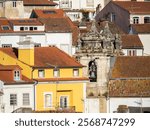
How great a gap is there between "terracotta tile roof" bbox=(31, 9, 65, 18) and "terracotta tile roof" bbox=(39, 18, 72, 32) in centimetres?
145

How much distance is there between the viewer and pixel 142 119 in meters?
18.8

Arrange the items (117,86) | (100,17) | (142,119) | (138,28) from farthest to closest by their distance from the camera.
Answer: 1. (100,17)
2. (138,28)
3. (117,86)
4. (142,119)

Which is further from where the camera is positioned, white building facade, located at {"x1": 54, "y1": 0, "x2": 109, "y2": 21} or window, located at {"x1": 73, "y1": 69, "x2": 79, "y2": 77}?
white building facade, located at {"x1": 54, "y1": 0, "x2": 109, "y2": 21}

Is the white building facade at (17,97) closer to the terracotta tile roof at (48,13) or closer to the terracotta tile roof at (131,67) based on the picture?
the terracotta tile roof at (131,67)

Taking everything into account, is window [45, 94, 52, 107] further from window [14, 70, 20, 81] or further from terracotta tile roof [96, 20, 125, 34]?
terracotta tile roof [96, 20, 125, 34]

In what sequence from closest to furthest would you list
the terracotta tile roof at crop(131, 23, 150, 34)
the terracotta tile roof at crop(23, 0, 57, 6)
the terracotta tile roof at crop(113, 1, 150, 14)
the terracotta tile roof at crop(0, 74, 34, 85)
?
1. the terracotta tile roof at crop(0, 74, 34, 85)
2. the terracotta tile roof at crop(131, 23, 150, 34)
3. the terracotta tile roof at crop(113, 1, 150, 14)
4. the terracotta tile roof at crop(23, 0, 57, 6)

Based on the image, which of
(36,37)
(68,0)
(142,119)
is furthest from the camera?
(68,0)

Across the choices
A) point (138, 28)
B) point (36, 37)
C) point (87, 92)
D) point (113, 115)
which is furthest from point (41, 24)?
point (113, 115)

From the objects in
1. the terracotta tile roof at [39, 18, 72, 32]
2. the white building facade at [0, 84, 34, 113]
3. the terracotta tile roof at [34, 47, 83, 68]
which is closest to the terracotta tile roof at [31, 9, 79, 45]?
the terracotta tile roof at [39, 18, 72, 32]

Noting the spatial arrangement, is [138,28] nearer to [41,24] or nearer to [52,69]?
[41,24]

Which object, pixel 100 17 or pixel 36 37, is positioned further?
pixel 100 17

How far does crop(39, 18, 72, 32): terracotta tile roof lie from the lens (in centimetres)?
5000

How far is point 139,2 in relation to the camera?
59.6 metres

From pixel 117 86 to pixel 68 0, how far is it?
84.8ft
